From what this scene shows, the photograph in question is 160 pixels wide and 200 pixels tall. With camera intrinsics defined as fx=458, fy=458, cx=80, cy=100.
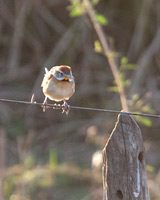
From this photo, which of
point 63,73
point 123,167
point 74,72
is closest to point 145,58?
point 74,72

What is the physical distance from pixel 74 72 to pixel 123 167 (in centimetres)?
612

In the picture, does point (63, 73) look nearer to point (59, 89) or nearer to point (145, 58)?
point (59, 89)

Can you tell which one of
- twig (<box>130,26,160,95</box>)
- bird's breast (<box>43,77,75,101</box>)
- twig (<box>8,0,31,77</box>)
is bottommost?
bird's breast (<box>43,77,75,101</box>)

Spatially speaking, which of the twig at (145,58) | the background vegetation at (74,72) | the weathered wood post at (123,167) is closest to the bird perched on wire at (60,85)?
the weathered wood post at (123,167)

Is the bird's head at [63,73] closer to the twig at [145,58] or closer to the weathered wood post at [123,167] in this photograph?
the weathered wood post at [123,167]

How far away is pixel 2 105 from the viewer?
8.12 metres

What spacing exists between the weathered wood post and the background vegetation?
4509mm

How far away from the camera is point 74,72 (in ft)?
26.9

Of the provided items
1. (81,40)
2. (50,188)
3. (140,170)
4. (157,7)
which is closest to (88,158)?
→ (50,188)

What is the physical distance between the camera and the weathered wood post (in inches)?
83.2

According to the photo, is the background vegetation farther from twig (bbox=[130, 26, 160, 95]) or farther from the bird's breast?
the bird's breast

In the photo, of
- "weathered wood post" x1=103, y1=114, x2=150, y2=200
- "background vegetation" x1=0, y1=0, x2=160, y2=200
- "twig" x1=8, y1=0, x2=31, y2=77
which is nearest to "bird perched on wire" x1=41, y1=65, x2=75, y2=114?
"weathered wood post" x1=103, y1=114, x2=150, y2=200

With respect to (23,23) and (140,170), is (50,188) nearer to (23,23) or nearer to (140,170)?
(23,23)

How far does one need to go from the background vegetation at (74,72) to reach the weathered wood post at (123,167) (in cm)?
451
